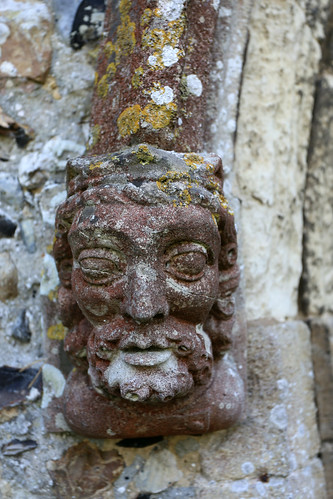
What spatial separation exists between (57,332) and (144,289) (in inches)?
15.0

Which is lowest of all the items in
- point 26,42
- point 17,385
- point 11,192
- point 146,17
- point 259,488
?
point 259,488

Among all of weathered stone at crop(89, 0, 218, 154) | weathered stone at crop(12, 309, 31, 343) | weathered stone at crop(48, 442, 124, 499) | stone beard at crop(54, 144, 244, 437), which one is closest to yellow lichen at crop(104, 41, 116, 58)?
weathered stone at crop(89, 0, 218, 154)

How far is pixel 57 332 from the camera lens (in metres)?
1.21

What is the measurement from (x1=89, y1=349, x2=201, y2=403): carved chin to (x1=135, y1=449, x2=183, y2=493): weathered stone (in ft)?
0.96

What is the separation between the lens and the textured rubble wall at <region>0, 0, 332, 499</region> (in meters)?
1.18

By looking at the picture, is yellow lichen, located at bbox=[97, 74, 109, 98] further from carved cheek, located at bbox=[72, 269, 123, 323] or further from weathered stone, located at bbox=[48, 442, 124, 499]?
weathered stone, located at bbox=[48, 442, 124, 499]

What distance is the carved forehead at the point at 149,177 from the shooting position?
0.95 m

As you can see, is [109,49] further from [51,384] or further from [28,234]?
[51,384]

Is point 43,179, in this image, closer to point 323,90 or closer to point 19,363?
point 19,363

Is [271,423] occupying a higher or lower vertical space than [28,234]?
lower

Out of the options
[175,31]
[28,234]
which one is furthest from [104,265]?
[175,31]

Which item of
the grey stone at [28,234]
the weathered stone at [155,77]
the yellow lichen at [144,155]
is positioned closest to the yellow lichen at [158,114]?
the weathered stone at [155,77]

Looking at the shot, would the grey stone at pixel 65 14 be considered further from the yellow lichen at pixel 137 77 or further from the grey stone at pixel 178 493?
the grey stone at pixel 178 493

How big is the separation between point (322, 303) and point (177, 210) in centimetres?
76
